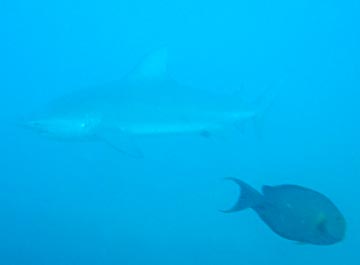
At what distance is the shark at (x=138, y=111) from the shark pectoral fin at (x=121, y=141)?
1 centimetres

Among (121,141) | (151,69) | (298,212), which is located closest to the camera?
(298,212)

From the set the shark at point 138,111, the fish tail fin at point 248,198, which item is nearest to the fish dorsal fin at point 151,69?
the shark at point 138,111

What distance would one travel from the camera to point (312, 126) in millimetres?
18844

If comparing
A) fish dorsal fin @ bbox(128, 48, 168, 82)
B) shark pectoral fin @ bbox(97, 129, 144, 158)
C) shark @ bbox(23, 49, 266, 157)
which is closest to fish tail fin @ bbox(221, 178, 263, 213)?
shark pectoral fin @ bbox(97, 129, 144, 158)

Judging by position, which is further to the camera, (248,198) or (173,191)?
(173,191)

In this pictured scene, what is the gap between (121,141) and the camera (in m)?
7.74

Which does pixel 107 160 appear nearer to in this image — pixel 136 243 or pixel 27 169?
pixel 27 169

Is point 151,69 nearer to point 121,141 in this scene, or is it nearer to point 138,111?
point 138,111

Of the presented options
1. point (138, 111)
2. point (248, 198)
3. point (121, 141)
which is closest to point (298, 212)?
point (248, 198)

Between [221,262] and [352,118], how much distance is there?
12677 millimetres

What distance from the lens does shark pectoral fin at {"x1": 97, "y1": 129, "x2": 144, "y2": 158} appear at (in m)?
7.47

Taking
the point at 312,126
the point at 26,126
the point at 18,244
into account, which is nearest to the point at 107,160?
the point at 18,244

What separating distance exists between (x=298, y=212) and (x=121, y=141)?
4.98m

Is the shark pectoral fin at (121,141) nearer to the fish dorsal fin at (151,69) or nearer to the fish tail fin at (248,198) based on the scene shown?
the fish dorsal fin at (151,69)
